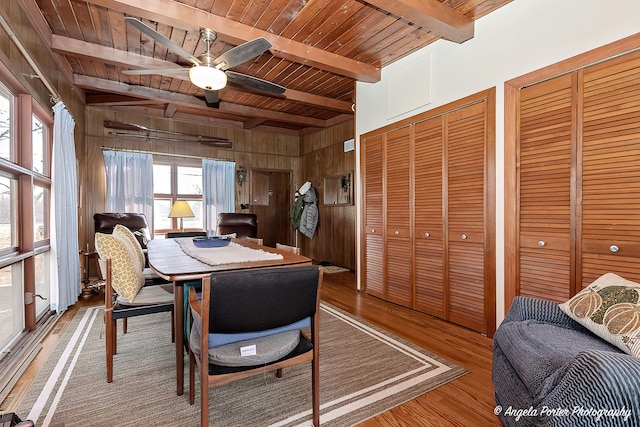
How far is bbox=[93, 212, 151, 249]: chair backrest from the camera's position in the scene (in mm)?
4105

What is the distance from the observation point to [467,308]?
265 cm

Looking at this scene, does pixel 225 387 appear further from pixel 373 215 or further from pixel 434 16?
pixel 434 16

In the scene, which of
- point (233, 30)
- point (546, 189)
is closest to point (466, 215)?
point (546, 189)

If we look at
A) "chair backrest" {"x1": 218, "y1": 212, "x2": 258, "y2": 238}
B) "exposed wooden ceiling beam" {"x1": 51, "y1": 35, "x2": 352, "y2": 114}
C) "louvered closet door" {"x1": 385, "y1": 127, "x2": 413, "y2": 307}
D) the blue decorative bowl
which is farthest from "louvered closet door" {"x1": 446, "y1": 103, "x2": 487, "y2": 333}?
"chair backrest" {"x1": 218, "y1": 212, "x2": 258, "y2": 238}

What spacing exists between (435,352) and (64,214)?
3.68 m

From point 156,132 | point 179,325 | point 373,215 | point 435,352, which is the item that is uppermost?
point 156,132

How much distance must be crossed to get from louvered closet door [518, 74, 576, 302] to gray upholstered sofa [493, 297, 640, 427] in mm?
773

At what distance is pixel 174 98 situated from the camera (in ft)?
14.5

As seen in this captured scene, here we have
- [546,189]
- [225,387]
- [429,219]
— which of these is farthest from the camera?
[429,219]

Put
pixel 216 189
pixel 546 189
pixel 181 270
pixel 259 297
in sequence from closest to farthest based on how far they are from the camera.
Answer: pixel 259 297 < pixel 181 270 < pixel 546 189 < pixel 216 189

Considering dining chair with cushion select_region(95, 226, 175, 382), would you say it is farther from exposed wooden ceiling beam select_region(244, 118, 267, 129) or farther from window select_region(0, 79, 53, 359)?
exposed wooden ceiling beam select_region(244, 118, 267, 129)

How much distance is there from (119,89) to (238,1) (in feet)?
8.74

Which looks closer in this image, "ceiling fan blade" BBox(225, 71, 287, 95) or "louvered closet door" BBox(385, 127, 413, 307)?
"ceiling fan blade" BBox(225, 71, 287, 95)

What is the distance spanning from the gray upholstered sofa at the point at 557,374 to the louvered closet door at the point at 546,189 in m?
0.77
